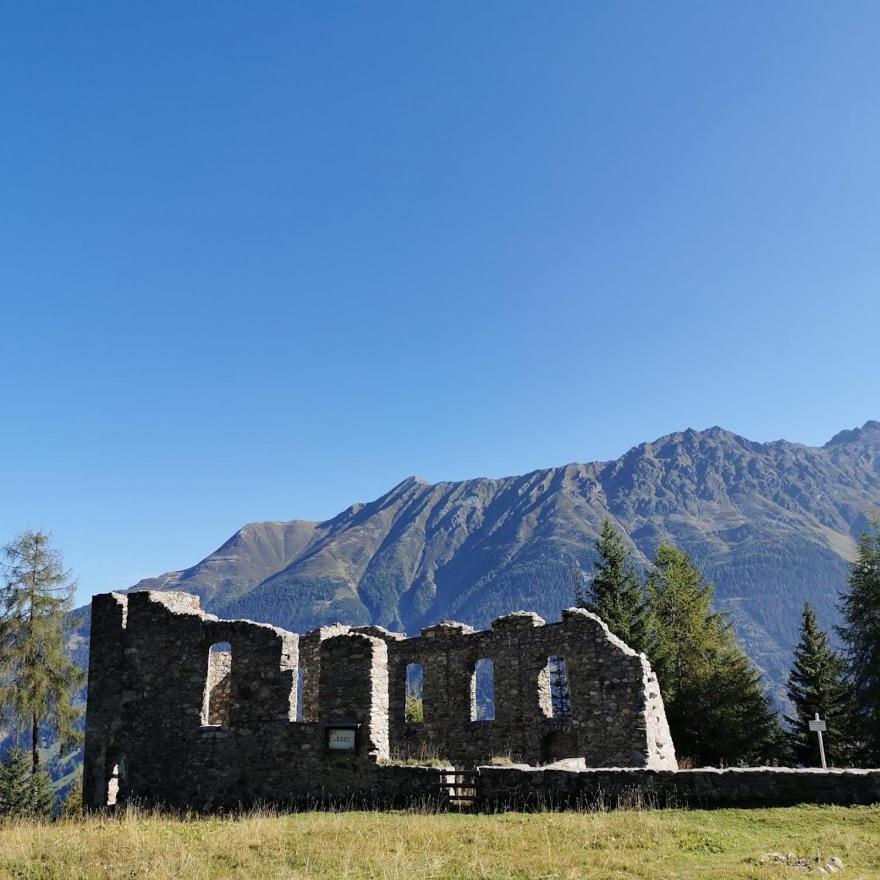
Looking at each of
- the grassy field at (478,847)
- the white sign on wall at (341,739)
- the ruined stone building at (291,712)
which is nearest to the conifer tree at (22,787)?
the ruined stone building at (291,712)

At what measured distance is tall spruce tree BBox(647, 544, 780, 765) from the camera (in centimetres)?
3759

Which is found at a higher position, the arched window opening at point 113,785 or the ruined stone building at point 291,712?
the ruined stone building at point 291,712

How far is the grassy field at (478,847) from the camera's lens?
39.0 feet

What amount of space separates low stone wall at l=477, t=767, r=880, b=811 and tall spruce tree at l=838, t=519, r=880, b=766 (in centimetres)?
2464

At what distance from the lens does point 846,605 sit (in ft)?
138

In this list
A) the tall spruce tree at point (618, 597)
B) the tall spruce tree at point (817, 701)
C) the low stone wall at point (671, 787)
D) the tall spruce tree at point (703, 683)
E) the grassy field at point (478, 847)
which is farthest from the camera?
the tall spruce tree at point (618, 597)

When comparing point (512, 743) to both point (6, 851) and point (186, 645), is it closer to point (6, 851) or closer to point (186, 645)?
point (186, 645)

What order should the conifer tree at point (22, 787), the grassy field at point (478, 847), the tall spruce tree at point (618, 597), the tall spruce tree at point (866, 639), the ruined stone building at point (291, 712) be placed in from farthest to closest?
the tall spruce tree at point (618, 597) < the tall spruce tree at point (866, 639) < the conifer tree at point (22, 787) < the ruined stone building at point (291, 712) < the grassy field at point (478, 847)

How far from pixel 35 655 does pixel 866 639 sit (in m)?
41.8

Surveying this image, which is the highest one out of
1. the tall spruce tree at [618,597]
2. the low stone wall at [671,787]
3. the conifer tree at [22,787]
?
the tall spruce tree at [618,597]

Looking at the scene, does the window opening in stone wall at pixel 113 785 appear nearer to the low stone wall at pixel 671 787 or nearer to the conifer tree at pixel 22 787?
the conifer tree at pixel 22 787

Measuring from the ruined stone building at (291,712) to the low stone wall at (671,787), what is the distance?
10.6 ft

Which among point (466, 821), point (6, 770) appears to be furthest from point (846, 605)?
point (6, 770)

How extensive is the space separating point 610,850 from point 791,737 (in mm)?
34565
